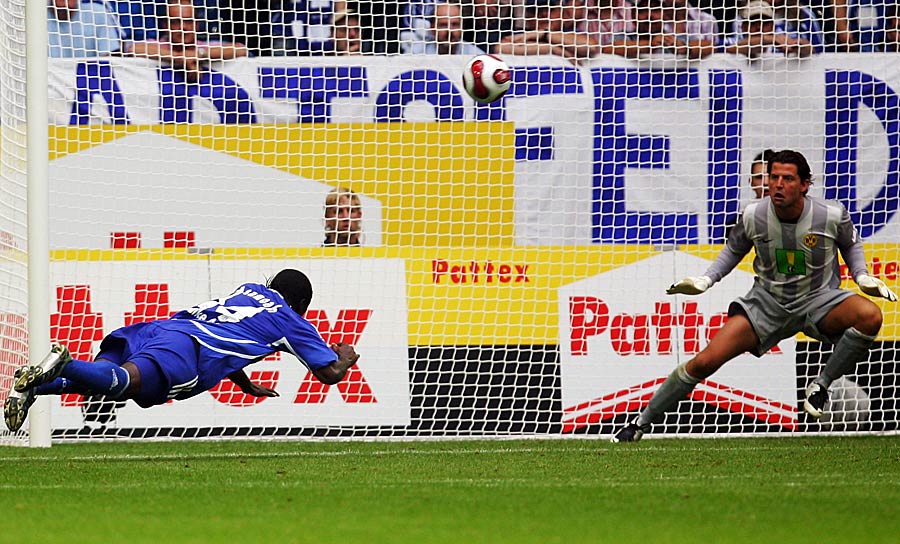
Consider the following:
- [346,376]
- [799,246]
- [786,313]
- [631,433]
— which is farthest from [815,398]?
[346,376]

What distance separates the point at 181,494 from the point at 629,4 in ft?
22.4

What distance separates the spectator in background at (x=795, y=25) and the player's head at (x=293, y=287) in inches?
196

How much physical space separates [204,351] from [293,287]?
2.21ft

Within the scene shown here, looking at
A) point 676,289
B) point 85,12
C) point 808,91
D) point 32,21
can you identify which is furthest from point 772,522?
point 85,12

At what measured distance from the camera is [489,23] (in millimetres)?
11156

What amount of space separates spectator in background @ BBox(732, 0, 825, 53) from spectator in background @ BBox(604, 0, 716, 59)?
0.75 ft

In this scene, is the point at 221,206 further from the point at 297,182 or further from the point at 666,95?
the point at 666,95

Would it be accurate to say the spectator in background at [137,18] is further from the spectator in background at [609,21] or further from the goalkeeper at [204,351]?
the goalkeeper at [204,351]

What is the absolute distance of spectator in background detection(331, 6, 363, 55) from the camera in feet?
35.9

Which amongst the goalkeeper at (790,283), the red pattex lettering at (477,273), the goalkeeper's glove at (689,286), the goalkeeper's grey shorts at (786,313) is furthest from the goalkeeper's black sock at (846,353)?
the red pattex lettering at (477,273)

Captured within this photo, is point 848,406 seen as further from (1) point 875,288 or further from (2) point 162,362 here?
(2) point 162,362

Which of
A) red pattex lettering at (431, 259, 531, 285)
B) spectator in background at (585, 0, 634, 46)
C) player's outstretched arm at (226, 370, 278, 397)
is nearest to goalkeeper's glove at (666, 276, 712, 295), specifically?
red pattex lettering at (431, 259, 531, 285)

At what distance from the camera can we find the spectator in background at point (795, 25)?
431 inches

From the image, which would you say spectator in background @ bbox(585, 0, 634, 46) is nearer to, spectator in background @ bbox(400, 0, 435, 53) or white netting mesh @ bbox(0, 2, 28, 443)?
spectator in background @ bbox(400, 0, 435, 53)
